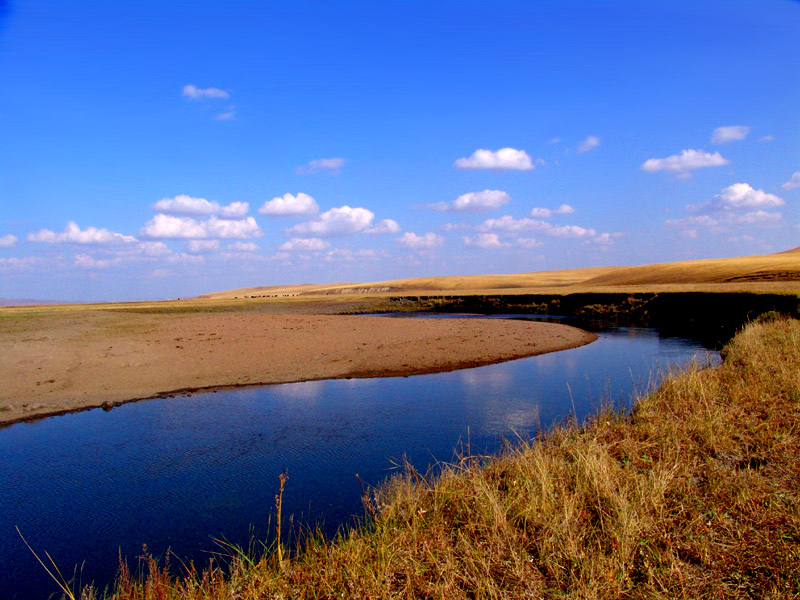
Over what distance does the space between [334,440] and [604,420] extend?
15.5 feet

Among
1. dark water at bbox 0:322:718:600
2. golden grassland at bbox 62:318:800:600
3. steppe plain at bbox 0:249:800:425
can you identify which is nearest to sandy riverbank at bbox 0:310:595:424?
steppe plain at bbox 0:249:800:425

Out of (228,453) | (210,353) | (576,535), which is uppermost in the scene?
(210,353)

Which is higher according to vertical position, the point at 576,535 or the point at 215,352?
the point at 215,352

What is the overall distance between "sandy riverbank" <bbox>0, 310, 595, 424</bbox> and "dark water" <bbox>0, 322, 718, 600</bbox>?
1.17 m

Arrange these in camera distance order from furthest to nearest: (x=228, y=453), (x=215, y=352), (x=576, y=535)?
(x=215, y=352) < (x=228, y=453) < (x=576, y=535)

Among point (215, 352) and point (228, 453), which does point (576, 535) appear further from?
point (215, 352)

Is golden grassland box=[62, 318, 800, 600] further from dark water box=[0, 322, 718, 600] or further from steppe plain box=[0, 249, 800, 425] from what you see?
steppe plain box=[0, 249, 800, 425]

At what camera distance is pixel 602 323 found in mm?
32656

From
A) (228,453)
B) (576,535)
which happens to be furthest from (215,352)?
(576,535)

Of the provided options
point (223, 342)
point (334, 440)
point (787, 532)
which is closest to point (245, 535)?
point (334, 440)

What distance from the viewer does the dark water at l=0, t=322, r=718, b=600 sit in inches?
258

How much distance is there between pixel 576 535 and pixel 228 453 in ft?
21.8

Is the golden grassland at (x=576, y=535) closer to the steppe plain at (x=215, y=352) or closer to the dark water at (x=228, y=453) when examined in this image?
the dark water at (x=228, y=453)

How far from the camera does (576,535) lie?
461 cm
